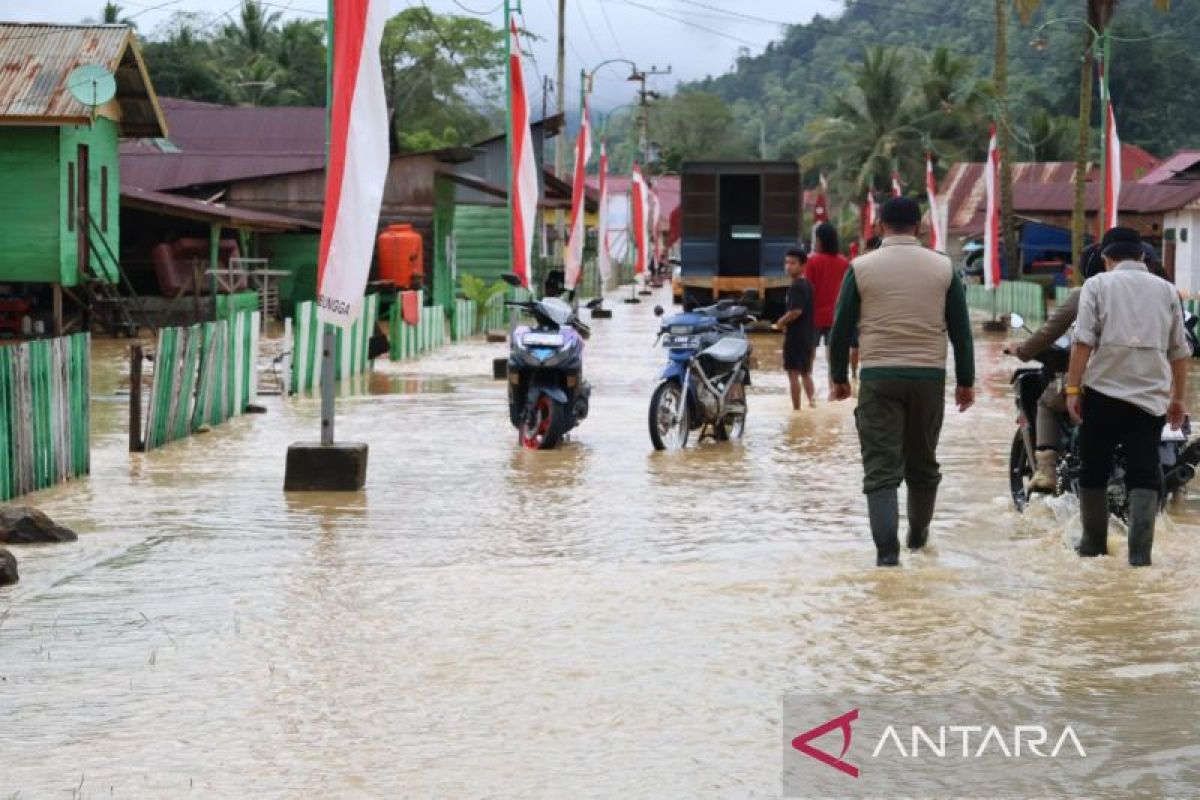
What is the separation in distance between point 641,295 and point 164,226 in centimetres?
3111

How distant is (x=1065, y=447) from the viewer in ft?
36.2

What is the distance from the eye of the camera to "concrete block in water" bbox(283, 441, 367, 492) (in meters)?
12.6

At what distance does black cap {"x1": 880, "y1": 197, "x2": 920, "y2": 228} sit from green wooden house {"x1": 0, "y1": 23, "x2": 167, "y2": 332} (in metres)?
21.2

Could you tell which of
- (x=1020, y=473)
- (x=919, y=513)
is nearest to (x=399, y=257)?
(x=1020, y=473)

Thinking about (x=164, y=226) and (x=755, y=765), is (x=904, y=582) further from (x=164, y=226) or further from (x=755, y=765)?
(x=164, y=226)

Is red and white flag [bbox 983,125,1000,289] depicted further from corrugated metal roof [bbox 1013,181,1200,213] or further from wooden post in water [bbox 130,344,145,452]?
wooden post in water [bbox 130,344,145,452]

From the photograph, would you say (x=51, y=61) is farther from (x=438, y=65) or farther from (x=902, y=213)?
(x=438, y=65)

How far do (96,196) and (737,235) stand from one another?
13.6m

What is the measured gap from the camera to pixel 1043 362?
11.1m

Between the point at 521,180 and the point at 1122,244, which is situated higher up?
the point at 521,180

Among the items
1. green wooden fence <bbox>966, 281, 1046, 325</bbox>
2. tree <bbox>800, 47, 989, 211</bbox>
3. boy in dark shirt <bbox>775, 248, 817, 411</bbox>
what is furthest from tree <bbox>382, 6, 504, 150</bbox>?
boy in dark shirt <bbox>775, 248, 817, 411</bbox>

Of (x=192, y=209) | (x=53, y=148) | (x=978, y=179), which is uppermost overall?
(x=978, y=179)

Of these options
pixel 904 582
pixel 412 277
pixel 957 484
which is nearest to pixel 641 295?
pixel 412 277

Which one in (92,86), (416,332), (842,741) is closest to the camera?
(842,741)
